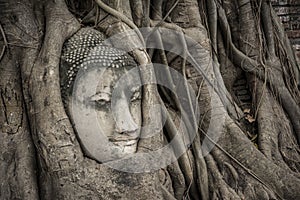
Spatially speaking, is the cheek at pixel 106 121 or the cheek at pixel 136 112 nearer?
the cheek at pixel 106 121

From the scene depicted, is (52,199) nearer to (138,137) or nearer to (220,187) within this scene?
(138,137)

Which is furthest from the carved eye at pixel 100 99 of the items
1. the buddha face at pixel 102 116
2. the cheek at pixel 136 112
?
the cheek at pixel 136 112

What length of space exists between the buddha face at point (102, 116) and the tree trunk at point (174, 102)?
0.21 ft

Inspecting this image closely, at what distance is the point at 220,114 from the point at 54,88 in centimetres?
140

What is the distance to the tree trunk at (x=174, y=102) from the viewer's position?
2471 millimetres

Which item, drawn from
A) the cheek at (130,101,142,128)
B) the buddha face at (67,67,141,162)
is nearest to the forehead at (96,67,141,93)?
the buddha face at (67,67,141,162)

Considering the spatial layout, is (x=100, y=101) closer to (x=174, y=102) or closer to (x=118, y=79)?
(x=118, y=79)

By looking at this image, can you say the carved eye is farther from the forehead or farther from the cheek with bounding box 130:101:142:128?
the cheek with bounding box 130:101:142:128

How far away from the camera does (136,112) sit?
2.64m

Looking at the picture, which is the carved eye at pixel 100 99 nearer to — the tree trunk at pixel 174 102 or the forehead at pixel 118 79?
the forehead at pixel 118 79

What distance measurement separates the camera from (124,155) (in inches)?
99.0

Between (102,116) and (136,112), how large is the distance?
0.23 metres

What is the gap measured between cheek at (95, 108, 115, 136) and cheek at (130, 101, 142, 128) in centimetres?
15

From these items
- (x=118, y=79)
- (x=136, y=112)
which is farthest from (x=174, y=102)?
(x=118, y=79)
